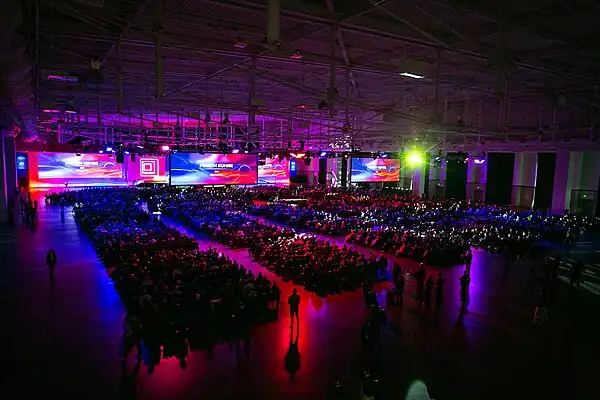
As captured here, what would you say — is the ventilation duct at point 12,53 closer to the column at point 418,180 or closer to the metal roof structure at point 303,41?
the metal roof structure at point 303,41

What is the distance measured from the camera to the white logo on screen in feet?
159

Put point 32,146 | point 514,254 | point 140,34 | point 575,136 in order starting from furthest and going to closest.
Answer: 1. point 32,146
2. point 575,136
3. point 514,254
4. point 140,34

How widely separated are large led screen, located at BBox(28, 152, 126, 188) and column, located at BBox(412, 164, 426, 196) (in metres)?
32.1

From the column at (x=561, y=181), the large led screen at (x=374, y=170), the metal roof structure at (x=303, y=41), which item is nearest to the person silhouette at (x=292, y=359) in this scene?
the metal roof structure at (x=303, y=41)

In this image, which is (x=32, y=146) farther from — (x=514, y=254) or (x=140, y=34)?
(x=514, y=254)

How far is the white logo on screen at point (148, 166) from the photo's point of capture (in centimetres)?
4844

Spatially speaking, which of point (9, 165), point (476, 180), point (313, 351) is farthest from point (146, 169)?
point (313, 351)

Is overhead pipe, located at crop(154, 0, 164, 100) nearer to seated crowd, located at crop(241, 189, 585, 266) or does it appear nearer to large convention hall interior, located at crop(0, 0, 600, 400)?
large convention hall interior, located at crop(0, 0, 600, 400)

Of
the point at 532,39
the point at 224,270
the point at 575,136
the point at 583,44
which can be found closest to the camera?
the point at 583,44

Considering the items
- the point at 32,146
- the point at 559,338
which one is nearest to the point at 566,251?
the point at 559,338

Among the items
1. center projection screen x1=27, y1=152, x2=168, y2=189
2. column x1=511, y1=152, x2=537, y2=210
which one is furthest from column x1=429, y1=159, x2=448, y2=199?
center projection screen x1=27, y1=152, x2=168, y2=189

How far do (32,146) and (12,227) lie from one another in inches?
460

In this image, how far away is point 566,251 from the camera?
65.8ft

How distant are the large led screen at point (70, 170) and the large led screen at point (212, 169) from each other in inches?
670
